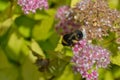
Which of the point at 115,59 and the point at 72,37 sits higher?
the point at 72,37

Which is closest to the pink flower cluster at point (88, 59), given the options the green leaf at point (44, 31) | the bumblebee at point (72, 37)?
the bumblebee at point (72, 37)

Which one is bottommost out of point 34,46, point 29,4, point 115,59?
point 115,59

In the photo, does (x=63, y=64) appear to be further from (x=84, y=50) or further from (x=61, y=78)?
(x=84, y=50)

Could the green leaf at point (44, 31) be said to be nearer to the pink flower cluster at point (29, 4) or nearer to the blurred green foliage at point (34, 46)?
the blurred green foliage at point (34, 46)

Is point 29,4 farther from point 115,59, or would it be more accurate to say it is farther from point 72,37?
point 115,59

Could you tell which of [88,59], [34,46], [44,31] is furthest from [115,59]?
[44,31]

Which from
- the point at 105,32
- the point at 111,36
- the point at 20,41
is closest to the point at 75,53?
the point at 105,32

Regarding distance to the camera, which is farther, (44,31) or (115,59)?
(44,31)

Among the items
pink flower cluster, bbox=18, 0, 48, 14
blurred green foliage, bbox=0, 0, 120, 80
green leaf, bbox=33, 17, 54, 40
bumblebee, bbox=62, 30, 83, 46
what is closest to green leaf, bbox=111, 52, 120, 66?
blurred green foliage, bbox=0, 0, 120, 80
